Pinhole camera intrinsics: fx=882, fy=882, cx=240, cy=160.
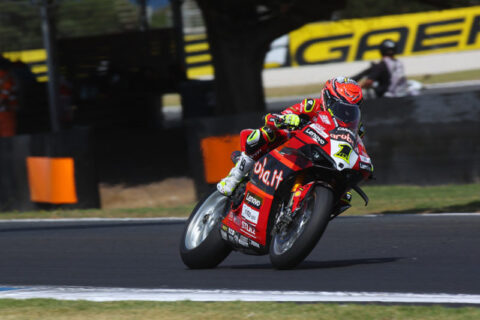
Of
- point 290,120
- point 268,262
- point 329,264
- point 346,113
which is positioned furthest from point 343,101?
point 268,262

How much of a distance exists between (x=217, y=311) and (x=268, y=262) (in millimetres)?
2120

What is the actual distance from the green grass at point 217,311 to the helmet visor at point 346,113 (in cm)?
142

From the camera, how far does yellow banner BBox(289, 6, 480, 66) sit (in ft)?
103

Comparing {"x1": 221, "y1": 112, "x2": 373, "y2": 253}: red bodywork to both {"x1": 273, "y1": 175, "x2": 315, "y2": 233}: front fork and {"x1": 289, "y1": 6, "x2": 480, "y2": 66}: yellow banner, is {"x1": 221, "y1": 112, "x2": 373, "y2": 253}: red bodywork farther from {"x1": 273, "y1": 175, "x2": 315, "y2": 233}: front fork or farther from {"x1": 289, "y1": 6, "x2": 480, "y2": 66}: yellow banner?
{"x1": 289, "y1": 6, "x2": 480, "y2": 66}: yellow banner

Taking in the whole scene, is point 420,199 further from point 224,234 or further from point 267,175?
point 267,175

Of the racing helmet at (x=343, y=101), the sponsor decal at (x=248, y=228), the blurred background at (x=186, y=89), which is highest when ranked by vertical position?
the racing helmet at (x=343, y=101)

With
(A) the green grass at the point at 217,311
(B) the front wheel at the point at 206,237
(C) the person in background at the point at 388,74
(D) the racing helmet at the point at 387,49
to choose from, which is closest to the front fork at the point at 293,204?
(B) the front wheel at the point at 206,237

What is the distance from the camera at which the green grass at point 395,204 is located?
1016 centimetres

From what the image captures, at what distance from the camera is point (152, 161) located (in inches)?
635

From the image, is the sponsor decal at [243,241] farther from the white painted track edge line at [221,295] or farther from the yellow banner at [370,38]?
the yellow banner at [370,38]

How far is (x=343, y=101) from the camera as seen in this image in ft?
19.6

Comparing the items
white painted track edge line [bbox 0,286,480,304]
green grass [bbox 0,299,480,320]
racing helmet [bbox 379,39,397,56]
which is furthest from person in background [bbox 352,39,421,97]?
green grass [bbox 0,299,480,320]

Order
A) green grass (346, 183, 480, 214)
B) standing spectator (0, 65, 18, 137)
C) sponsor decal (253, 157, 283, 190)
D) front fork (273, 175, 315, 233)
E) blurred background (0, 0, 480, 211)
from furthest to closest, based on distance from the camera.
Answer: standing spectator (0, 65, 18, 137) → blurred background (0, 0, 480, 211) → green grass (346, 183, 480, 214) → sponsor decal (253, 157, 283, 190) → front fork (273, 175, 315, 233)

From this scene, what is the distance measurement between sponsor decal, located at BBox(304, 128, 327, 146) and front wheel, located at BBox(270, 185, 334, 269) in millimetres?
297
